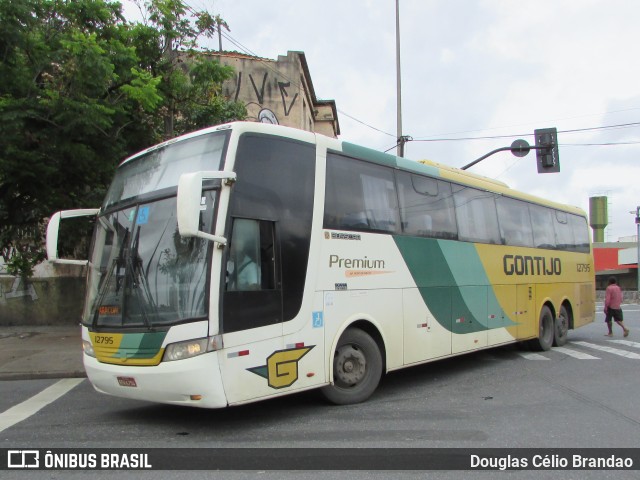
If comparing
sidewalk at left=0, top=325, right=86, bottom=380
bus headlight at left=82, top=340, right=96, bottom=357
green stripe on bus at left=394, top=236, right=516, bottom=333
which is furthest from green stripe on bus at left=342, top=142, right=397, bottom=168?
sidewalk at left=0, top=325, right=86, bottom=380

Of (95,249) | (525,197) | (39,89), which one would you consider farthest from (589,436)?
(39,89)

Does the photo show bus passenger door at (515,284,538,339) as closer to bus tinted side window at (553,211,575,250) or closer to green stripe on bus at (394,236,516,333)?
green stripe on bus at (394,236,516,333)

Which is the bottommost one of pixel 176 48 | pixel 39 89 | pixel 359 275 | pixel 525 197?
pixel 359 275

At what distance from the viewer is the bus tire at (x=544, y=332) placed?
11.4 meters

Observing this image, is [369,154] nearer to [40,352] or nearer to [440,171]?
[440,171]

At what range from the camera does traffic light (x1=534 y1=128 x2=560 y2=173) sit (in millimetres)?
16531

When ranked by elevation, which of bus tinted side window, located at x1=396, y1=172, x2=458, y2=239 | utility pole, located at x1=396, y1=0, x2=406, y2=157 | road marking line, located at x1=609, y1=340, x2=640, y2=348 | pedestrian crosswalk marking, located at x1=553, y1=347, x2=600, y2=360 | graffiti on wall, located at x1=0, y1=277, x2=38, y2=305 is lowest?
road marking line, located at x1=609, y1=340, x2=640, y2=348

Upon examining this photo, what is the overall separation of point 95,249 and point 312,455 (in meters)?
3.57

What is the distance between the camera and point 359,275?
6.70m

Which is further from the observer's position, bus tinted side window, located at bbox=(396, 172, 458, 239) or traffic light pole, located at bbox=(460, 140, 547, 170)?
traffic light pole, located at bbox=(460, 140, 547, 170)

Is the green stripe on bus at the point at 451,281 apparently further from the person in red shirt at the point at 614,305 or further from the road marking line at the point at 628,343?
the person in red shirt at the point at 614,305

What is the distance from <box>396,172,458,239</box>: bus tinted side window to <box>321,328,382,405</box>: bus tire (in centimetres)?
184

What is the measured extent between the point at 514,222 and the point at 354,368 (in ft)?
18.3

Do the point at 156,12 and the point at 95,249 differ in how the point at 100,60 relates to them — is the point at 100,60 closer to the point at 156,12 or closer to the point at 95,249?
the point at 156,12
